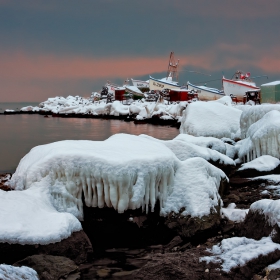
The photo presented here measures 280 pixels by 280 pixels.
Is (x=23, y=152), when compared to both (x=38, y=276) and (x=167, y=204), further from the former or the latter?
(x=38, y=276)

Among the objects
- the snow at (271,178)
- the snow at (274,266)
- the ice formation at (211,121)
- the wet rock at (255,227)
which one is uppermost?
the ice formation at (211,121)

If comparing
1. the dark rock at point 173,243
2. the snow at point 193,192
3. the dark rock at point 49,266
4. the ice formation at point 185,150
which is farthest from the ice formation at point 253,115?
the dark rock at point 49,266

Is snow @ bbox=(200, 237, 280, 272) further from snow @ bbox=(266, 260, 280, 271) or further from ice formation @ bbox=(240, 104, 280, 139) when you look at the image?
ice formation @ bbox=(240, 104, 280, 139)

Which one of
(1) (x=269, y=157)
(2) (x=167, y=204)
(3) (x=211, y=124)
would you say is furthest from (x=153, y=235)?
(3) (x=211, y=124)

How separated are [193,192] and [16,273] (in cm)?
408

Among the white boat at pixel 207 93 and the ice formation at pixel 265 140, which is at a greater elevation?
the white boat at pixel 207 93

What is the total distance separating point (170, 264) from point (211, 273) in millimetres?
561

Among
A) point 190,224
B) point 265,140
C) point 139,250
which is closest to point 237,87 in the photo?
point 265,140

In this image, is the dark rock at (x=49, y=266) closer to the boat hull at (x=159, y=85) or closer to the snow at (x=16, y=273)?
the snow at (x=16, y=273)

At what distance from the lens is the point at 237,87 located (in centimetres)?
5912

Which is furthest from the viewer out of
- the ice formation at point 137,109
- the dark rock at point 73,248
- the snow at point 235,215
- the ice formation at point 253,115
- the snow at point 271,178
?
the ice formation at point 137,109

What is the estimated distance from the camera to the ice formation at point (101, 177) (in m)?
7.32

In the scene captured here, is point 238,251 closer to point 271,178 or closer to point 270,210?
point 270,210

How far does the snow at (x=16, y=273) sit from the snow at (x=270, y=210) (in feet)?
11.5
